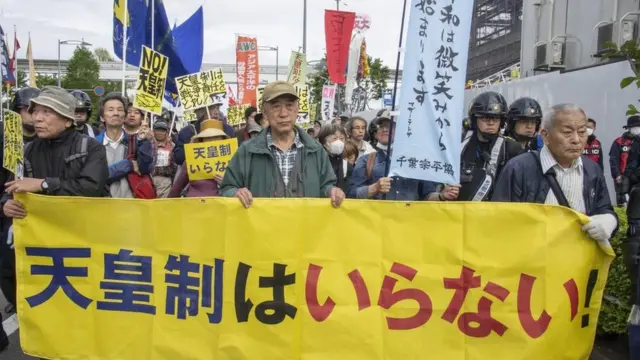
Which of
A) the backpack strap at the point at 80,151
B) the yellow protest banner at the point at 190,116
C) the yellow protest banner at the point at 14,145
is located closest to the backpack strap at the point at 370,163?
the backpack strap at the point at 80,151

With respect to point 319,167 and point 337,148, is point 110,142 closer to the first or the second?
point 337,148

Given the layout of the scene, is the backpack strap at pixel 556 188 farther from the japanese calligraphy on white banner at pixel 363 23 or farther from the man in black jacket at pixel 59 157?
the japanese calligraphy on white banner at pixel 363 23

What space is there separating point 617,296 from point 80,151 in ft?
12.7

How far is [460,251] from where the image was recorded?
3.52m

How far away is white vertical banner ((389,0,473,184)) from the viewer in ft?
12.8

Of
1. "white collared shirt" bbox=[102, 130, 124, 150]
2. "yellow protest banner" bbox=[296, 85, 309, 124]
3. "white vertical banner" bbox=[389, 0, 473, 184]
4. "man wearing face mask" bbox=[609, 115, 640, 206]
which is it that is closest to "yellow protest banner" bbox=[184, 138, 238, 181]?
"white collared shirt" bbox=[102, 130, 124, 150]

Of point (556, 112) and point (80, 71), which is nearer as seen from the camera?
point (556, 112)

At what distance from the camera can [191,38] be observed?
10.8m

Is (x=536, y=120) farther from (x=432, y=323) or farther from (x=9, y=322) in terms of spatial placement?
(x=9, y=322)

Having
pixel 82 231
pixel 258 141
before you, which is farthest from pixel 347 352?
pixel 82 231

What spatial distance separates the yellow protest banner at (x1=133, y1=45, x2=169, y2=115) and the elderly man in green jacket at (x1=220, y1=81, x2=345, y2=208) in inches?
134

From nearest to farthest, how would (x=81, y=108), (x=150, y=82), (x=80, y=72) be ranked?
1. (x=81, y=108)
2. (x=150, y=82)
3. (x=80, y=72)

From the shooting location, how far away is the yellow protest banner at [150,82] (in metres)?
7.02

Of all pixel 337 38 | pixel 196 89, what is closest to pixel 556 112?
pixel 196 89
